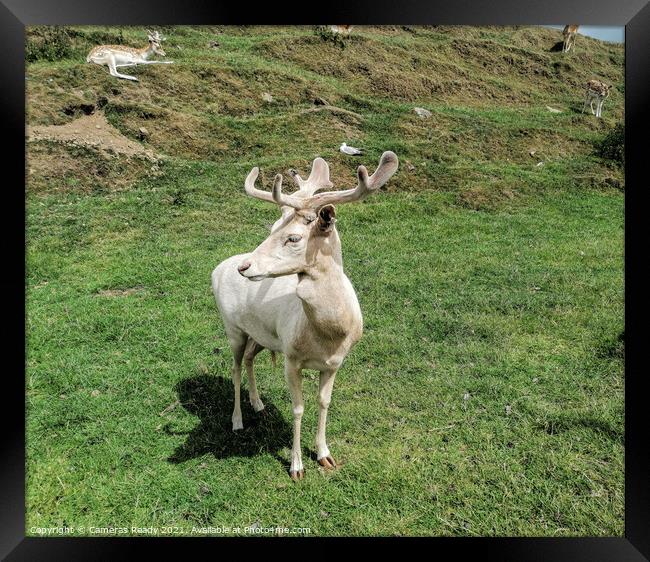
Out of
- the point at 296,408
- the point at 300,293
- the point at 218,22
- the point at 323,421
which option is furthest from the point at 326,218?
the point at 218,22

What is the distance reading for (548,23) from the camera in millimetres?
3236

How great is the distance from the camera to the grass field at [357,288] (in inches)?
132

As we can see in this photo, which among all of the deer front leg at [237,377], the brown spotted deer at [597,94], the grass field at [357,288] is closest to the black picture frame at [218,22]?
the grass field at [357,288]

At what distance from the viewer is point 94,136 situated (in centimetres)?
854

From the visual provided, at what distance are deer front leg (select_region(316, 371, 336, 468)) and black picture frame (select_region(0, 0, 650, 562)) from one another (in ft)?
2.15

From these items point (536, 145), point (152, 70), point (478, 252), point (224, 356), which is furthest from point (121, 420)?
point (536, 145)

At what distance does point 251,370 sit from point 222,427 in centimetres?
52

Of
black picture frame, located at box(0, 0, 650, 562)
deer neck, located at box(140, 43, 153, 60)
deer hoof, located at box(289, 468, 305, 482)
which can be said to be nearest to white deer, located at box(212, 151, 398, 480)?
Answer: deer hoof, located at box(289, 468, 305, 482)

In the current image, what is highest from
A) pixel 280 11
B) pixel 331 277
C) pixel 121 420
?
pixel 280 11

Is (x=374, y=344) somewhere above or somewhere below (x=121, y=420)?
above

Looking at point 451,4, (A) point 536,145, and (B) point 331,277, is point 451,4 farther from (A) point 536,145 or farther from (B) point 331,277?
(A) point 536,145

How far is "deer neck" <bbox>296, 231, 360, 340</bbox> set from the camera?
107 inches

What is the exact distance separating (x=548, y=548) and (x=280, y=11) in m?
4.13

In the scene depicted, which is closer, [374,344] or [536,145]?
[374,344]
